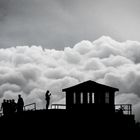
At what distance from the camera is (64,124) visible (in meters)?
39.9

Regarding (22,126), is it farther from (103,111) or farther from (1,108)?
(103,111)

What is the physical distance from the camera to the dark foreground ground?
39.6m

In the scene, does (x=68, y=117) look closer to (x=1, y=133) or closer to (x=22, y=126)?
(x=22, y=126)

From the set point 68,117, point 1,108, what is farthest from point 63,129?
point 1,108

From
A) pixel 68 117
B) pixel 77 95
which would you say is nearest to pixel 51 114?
pixel 68 117

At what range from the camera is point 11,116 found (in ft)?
129

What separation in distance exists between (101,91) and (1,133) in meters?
13.1

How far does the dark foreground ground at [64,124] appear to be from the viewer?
39.6 m

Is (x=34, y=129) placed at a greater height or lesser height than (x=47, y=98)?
lesser

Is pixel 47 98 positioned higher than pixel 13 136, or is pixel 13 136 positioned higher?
pixel 47 98

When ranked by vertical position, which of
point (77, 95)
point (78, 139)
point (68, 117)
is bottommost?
point (78, 139)

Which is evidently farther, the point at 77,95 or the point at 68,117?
the point at 77,95

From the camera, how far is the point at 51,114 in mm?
39656

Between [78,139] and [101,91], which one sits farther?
[101,91]
